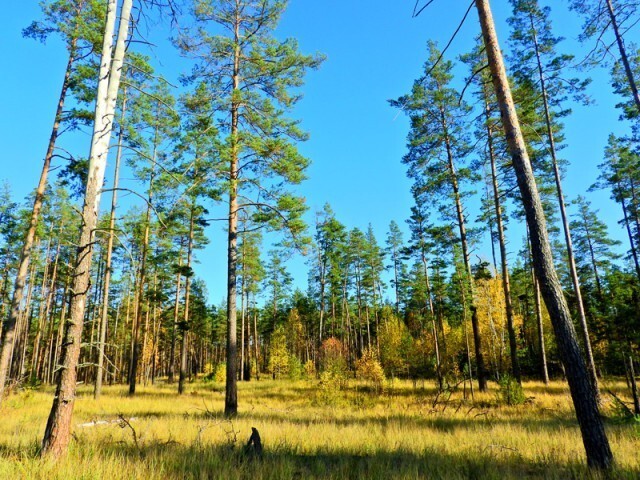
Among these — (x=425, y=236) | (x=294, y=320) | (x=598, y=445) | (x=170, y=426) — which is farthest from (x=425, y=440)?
(x=294, y=320)

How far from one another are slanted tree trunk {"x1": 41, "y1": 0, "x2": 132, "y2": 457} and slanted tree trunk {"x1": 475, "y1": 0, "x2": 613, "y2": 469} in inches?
240

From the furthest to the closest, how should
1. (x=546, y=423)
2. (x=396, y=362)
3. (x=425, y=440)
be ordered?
(x=396, y=362) < (x=546, y=423) < (x=425, y=440)

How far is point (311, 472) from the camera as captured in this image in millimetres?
4414

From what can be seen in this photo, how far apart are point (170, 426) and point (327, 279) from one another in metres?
25.1

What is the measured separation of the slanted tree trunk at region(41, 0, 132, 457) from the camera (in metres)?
4.27

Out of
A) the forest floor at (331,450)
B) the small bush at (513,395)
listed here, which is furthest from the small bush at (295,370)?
the forest floor at (331,450)

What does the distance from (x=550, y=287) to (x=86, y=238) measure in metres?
6.51

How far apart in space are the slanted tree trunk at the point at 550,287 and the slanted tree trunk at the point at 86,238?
6.09 meters

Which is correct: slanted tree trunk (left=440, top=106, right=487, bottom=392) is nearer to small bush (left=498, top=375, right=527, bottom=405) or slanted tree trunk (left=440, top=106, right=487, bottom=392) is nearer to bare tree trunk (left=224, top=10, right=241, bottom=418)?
small bush (left=498, top=375, right=527, bottom=405)

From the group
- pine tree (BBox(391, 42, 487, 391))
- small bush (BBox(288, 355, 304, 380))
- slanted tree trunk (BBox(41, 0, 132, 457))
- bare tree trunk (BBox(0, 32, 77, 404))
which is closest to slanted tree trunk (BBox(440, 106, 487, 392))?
pine tree (BBox(391, 42, 487, 391))

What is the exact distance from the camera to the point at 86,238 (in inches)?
186

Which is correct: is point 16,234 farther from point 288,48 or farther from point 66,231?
point 288,48

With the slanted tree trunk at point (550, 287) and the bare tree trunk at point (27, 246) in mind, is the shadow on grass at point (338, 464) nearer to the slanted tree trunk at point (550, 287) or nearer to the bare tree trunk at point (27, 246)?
the slanted tree trunk at point (550, 287)

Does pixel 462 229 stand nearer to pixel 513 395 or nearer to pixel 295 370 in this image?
pixel 513 395
